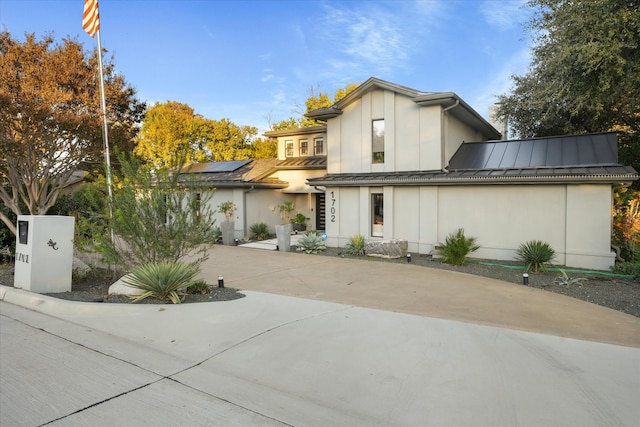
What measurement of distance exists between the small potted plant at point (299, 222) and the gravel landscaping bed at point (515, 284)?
932 cm

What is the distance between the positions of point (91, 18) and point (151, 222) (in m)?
9.09

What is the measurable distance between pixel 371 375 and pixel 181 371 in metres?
2.13

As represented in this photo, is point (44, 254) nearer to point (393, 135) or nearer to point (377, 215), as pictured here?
point (377, 215)

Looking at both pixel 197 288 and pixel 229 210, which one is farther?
pixel 229 210

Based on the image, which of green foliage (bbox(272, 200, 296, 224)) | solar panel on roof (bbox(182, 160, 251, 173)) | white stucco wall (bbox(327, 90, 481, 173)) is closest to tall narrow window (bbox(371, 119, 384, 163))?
white stucco wall (bbox(327, 90, 481, 173))

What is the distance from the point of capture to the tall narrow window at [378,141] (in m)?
15.4

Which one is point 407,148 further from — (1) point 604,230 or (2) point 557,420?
(2) point 557,420

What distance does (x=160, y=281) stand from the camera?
693cm

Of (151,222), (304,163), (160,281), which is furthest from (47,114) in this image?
(304,163)

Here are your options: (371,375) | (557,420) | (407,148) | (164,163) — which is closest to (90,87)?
(164,163)

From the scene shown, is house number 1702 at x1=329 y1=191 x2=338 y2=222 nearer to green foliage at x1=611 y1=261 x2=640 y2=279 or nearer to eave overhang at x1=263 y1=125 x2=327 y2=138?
eave overhang at x1=263 y1=125 x2=327 y2=138

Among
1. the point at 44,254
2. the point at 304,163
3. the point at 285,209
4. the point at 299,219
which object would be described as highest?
the point at 304,163

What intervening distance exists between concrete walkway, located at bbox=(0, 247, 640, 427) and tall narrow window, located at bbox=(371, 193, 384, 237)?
298 inches

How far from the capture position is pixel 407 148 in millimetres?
14633
